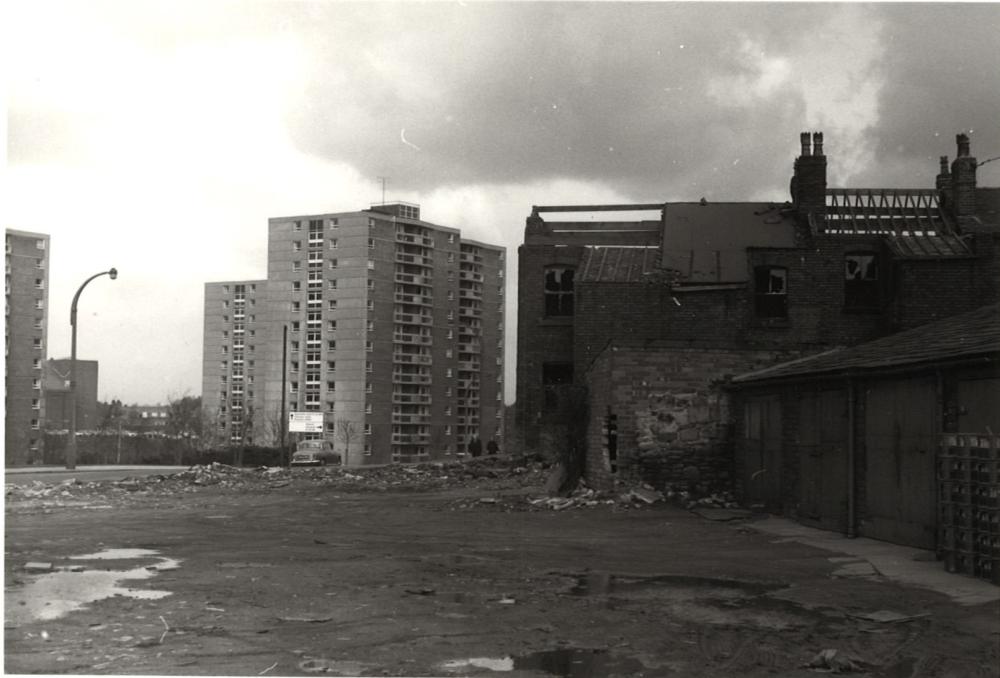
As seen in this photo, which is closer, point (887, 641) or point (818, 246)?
point (887, 641)

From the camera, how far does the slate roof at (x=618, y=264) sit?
3091 centimetres

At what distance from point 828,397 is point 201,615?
438 inches

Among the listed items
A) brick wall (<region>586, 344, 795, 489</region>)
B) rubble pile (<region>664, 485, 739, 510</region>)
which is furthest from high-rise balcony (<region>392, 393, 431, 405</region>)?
rubble pile (<region>664, 485, 739, 510</region>)

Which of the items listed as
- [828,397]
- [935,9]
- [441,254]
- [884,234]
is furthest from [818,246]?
[441,254]

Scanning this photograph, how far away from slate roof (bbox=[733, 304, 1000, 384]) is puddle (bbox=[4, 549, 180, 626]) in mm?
9579

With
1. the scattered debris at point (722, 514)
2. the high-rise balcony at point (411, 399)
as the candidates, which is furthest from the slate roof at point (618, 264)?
the high-rise balcony at point (411, 399)

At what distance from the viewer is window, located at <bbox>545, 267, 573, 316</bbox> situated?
34281 mm

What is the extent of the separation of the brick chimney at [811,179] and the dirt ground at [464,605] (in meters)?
16.6

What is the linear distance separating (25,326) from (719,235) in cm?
2195

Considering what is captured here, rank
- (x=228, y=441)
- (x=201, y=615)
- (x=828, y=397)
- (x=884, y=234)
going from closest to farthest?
(x=201, y=615) → (x=828, y=397) → (x=884, y=234) → (x=228, y=441)

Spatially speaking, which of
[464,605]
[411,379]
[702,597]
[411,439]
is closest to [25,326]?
[464,605]

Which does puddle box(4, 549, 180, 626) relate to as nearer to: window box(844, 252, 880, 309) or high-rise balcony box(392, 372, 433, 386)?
window box(844, 252, 880, 309)

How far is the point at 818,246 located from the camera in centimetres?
3019

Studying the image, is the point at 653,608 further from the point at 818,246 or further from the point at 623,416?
the point at 818,246
